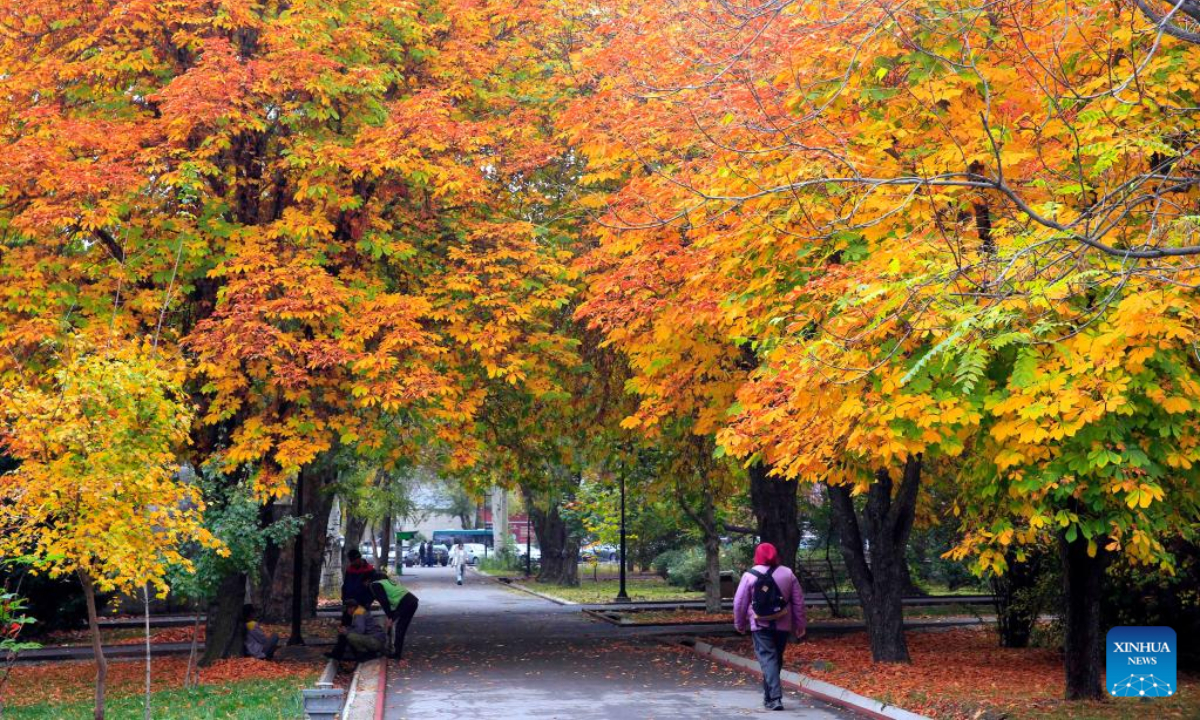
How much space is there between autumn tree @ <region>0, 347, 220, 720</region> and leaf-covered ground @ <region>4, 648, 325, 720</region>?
2126 millimetres

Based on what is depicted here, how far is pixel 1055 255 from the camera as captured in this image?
9594 mm

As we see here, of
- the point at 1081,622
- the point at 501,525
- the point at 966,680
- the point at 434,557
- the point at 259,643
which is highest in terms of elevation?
the point at 501,525

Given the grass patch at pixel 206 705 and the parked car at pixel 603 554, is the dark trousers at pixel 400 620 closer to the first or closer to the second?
the grass patch at pixel 206 705

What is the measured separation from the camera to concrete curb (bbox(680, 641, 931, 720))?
42.0ft

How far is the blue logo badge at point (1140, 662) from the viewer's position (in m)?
8.59

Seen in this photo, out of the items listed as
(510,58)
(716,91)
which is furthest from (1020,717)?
(510,58)

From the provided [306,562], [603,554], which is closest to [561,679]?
[306,562]

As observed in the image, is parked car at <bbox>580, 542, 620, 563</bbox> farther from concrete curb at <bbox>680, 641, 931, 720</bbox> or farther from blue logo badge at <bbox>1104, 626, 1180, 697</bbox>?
blue logo badge at <bbox>1104, 626, 1180, 697</bbox>

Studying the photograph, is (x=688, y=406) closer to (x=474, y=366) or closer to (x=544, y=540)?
(x=474, y=366)

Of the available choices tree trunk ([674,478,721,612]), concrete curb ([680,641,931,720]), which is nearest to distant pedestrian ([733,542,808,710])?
concrete curb ([680,641,931,720])

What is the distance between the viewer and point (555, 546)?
174 ft

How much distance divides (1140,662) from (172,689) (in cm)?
1228

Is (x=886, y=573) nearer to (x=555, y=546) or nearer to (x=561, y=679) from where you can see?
(x=561, y=679)

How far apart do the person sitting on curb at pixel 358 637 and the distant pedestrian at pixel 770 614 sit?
6.95 metres
